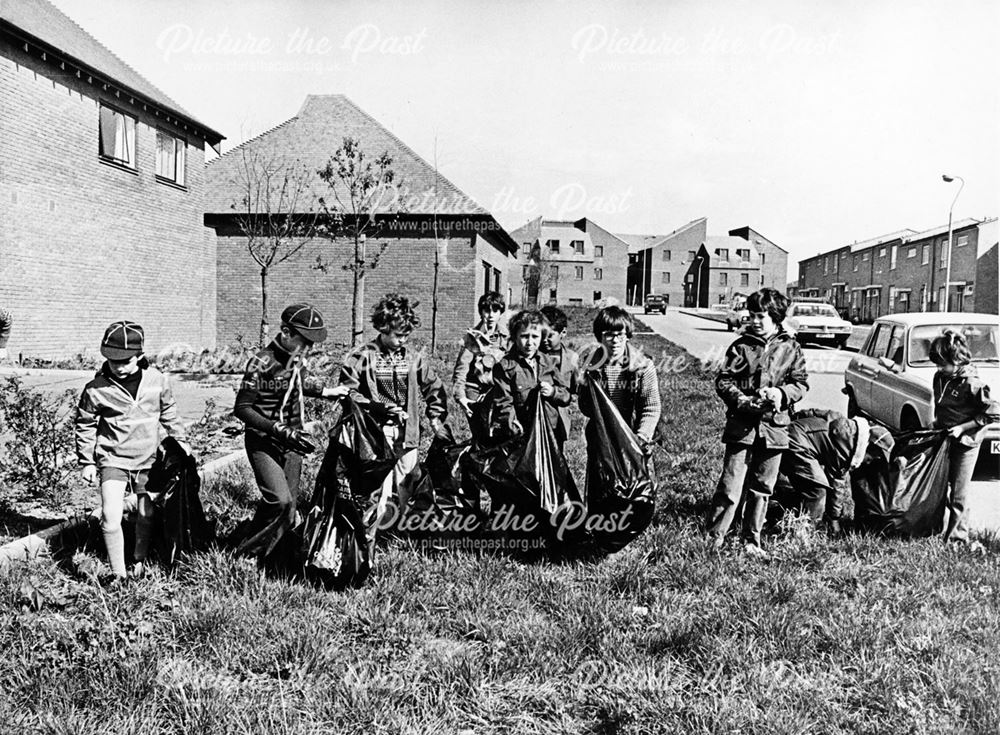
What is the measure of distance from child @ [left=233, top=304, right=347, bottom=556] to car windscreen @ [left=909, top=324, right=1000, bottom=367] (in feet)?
20.0

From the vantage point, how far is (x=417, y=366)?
4.73 m

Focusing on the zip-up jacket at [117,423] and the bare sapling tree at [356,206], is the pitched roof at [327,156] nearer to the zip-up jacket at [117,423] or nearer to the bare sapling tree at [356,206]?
the bare sapling tree at [356,206]

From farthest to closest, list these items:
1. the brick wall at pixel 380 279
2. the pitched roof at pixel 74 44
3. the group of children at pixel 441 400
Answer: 1. the brick wall at pixel 380 279
2. the pitched roof at pixel 74 44
3. the group of children at pixel 441 400

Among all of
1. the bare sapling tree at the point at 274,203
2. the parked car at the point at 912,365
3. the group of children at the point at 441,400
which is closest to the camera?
the group of children at the point at 441,400

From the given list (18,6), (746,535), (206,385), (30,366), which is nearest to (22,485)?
(746,535)

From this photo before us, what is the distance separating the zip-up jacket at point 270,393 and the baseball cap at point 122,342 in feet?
1.87

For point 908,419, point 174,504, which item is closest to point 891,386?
point 908,419

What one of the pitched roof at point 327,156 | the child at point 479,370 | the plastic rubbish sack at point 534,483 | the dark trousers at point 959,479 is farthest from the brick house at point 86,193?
the dark trousers at point 959,479

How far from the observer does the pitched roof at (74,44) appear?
14086 mm

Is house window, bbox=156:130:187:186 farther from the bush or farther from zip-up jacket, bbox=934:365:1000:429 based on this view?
zip-up jacket, bbox=934:365:1000:429

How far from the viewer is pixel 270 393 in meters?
4.27

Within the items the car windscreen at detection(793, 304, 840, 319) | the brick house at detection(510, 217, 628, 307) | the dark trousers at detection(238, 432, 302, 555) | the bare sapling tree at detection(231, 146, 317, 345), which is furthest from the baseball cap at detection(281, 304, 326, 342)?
the brick house at detection(510, 217, 628, 307)

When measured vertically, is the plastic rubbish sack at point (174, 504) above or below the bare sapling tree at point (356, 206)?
below

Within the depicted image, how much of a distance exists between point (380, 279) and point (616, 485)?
65.1 ft
